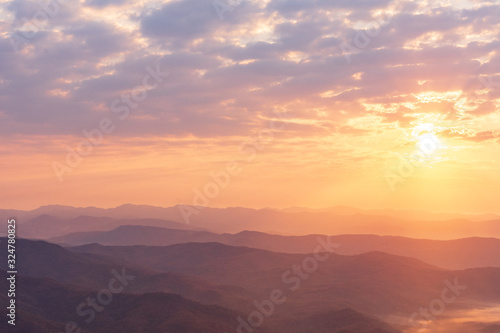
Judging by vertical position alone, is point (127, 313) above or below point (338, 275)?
below

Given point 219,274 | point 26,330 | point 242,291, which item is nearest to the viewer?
point 26,330

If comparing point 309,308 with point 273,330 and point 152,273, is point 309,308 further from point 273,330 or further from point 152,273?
point 152,273

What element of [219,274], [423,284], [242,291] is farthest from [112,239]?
[423,284]
